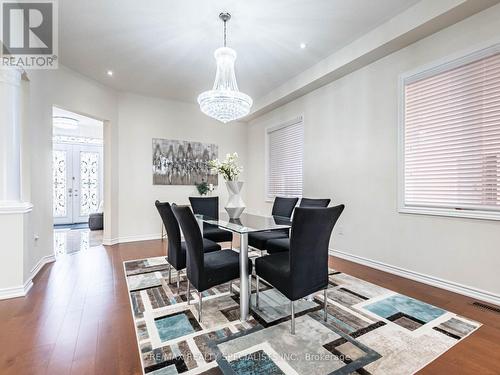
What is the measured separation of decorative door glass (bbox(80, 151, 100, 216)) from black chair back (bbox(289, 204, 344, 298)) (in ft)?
26.0

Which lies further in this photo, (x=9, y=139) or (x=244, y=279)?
(x=9, y=139)

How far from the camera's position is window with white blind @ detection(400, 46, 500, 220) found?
2.40 metres

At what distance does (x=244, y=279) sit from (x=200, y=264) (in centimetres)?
40

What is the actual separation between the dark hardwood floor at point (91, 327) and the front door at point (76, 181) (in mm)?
4941

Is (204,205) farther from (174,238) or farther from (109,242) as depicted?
(109,242)

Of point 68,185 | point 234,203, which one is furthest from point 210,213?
point 68,185

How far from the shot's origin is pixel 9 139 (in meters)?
2.59

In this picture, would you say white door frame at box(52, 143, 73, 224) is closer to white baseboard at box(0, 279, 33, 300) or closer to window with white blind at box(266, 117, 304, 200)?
white baseboard at box(0, 279, 33, 300)

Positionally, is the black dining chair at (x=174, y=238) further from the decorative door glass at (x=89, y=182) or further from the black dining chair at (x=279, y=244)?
the decorative door glass at (x=89, y=182)

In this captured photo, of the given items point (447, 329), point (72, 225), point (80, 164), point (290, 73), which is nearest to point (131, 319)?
point (447, 329)

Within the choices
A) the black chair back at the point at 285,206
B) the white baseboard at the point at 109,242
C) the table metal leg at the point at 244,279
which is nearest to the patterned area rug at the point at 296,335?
the table metal leg at the point at 244,279

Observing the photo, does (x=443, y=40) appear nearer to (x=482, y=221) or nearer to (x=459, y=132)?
(x=459, y=132)

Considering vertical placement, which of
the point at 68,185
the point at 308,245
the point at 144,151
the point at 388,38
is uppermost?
the point at 388,38

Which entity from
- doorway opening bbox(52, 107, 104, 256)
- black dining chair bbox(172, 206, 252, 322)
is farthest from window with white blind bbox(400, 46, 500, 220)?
doorway opening bbox(52, 107, 104, 256)
